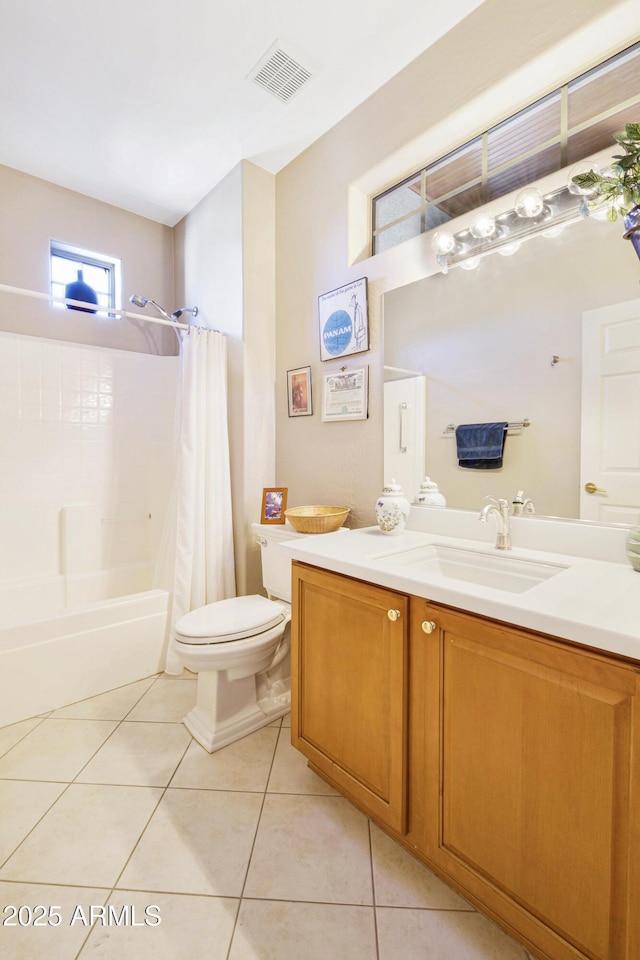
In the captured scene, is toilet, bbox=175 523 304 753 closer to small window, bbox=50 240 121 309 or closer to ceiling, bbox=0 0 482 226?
ceiling, bbox=0 0 482 226

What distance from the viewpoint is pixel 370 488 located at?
1.93 m

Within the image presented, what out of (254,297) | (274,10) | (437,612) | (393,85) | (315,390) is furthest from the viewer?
(254,297)

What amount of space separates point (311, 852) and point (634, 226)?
1.87 meters

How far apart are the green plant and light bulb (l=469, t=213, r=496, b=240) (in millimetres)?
312

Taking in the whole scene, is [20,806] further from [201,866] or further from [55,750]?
[201,866]

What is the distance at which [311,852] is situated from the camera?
3.93ft

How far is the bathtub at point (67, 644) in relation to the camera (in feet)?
5.77

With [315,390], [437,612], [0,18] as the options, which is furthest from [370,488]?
[0,18]

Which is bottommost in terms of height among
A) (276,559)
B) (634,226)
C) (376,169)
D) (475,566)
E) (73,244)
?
(276,559)

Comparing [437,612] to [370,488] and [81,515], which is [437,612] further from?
[81,515]

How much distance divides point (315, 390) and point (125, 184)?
1811mm

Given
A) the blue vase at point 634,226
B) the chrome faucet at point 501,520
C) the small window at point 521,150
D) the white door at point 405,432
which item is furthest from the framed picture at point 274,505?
the blue vase at point 634,226

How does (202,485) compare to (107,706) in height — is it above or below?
above

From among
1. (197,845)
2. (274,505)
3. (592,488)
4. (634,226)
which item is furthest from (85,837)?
(634,226)
